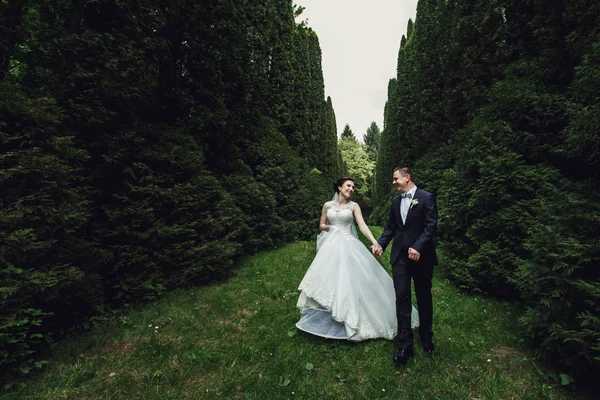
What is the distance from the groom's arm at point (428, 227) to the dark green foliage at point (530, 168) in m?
1.41

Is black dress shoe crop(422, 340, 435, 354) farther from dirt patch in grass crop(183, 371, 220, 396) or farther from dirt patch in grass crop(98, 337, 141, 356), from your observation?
dirt patch in grass crop(98, 337, 141, 356)

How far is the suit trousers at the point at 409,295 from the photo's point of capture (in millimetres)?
3756

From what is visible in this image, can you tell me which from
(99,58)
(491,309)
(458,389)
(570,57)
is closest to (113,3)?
(99,58)

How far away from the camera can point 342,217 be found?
5.07m

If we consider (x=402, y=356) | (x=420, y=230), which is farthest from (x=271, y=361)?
(x=420, y=230)

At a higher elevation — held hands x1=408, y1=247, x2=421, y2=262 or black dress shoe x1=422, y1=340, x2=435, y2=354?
held hands x1=408, y1=247, x2=421, y2=262

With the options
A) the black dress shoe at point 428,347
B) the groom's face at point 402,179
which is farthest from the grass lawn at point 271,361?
the groom's face at point 402,179

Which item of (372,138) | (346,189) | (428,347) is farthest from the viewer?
(372,138)

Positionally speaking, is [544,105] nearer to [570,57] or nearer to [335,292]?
[570,57]

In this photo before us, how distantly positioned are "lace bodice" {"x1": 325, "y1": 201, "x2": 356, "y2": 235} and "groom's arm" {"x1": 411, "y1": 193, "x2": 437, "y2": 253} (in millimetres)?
1492

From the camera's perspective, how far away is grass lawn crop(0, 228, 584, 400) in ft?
10.6

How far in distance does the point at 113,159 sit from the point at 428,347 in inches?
239

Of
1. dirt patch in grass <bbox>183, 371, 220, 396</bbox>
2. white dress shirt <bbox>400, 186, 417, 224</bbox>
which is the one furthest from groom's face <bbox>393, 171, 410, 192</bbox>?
dirt patch in grass <bbox>183, 371, 220, 396</bbox>

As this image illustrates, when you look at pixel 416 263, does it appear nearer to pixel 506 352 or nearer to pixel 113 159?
pixel 506 352
